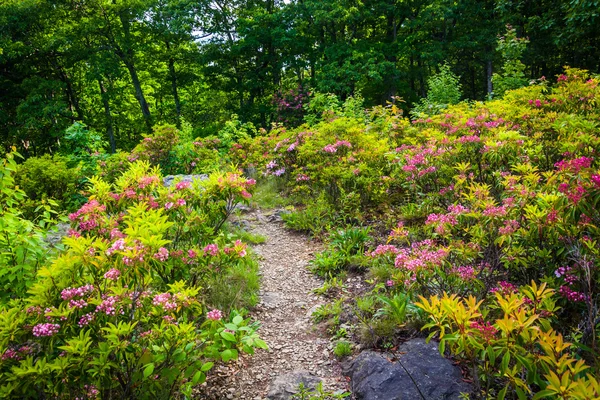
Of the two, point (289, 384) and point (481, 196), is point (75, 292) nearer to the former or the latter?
point (289, 384)

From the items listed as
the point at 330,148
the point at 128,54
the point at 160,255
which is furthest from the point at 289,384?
the point at 128,54

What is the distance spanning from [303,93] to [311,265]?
39.3 ft

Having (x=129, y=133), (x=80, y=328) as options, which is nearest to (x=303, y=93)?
(x=129, y=133)

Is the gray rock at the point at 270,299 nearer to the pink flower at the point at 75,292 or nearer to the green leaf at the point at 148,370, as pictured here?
the green leaf at the point at 148,370

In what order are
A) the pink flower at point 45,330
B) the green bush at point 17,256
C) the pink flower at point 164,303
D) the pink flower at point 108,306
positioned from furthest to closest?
the green bush at point 17,256 < the pink flower at point 164,303 < the pink flower at point 108,306 < the pink flower at point 45,330

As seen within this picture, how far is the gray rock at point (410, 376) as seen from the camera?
227 centimetres

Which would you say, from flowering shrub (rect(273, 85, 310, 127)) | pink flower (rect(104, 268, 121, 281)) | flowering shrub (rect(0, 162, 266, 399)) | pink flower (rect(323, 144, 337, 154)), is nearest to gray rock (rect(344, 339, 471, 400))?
flowering shrub (rect(0, 162, 266, 399))

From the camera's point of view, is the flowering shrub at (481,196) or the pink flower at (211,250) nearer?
the flowering shrub at (481,196)

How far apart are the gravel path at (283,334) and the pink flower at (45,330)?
1333 millimetres

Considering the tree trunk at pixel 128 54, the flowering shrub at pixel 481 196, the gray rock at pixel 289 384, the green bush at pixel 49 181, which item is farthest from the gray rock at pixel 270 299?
the tree trunk at pixel 128 54

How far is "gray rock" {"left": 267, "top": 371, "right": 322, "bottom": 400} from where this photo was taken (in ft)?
8.59

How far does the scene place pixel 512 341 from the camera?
4.91 feet

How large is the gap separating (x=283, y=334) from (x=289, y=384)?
29.1 inches

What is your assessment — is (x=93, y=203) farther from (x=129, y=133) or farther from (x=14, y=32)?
(x=129, y=133)
